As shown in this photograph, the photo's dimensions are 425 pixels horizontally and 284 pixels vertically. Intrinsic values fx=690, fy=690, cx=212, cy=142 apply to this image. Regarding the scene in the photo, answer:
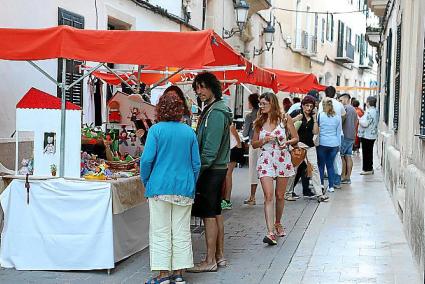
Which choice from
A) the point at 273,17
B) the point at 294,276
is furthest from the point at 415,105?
the point at 273,17

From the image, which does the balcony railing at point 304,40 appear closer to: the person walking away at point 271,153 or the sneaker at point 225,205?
the sneaker at point 225,205

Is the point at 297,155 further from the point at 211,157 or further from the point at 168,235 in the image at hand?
the point at 168,235

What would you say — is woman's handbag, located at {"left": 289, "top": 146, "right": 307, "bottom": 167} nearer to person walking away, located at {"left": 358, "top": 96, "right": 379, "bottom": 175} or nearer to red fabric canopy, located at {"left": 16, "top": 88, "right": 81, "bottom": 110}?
person walking away, located at {"left": 358, "top": 96, "right": 379, "bottom": 175}

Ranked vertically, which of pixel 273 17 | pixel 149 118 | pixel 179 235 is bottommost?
pixel 179 235

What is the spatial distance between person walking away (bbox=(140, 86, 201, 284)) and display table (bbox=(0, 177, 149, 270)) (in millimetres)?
589

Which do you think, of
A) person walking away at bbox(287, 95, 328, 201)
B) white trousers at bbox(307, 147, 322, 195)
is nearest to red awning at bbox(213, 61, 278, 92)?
person walking away at bbox(287, 95, 328, 201)

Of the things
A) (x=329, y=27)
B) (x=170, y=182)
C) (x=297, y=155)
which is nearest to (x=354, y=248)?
(x=170, y=182)

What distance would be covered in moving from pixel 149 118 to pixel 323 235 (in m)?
2.76

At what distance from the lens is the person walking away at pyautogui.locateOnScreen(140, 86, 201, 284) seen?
584 centimetres

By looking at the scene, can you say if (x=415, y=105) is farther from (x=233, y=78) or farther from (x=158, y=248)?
(x=233, y=78)

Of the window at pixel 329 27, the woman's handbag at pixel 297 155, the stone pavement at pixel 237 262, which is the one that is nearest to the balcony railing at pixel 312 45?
the window at pixel 329 27

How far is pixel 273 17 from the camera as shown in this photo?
2653cm

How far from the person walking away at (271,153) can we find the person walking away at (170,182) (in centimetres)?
184

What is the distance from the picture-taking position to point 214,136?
6320 millimetres
